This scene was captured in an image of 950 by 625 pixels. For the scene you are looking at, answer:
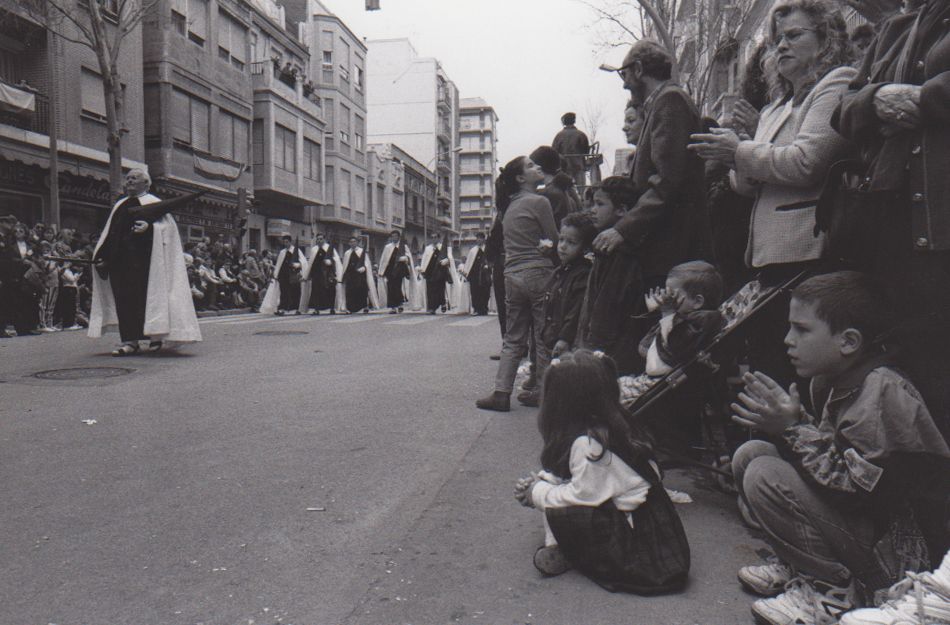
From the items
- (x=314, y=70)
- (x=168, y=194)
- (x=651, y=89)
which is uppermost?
(x=314, y=70)

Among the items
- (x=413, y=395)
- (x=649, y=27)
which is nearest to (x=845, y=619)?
(x=413, y=395)

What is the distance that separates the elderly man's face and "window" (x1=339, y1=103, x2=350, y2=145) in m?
42.7

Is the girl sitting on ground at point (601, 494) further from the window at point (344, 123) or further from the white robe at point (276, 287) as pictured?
the window at point (344, 123)

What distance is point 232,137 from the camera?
33188 millimetres

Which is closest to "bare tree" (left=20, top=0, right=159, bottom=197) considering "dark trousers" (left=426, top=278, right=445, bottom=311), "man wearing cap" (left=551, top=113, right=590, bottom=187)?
"dark trousers" (left=426, top=278, right=445, bottom=311)

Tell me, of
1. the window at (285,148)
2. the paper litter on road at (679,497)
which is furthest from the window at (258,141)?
the paper litter on road at (679,497)

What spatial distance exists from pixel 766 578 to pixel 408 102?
279ft

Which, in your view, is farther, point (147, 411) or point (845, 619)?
point (147, 411)

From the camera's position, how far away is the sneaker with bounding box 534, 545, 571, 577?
276 cm

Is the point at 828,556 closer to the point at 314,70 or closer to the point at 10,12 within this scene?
the point at 10,12

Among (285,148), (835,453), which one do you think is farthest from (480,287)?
(285,148)

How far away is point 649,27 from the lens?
20.2m

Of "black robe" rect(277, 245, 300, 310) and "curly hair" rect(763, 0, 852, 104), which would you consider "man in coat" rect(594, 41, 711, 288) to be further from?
"black robe" rect(277, 245, 300, 310)

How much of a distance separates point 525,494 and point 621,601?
18.7 inches
